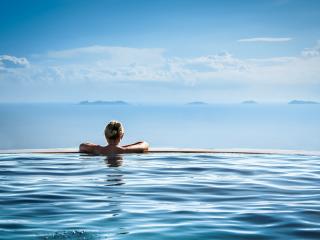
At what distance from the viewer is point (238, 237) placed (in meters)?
4.53

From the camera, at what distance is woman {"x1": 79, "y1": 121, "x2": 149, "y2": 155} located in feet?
31.3

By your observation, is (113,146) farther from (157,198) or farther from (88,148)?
(157,198)

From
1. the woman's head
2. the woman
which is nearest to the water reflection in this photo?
the woman

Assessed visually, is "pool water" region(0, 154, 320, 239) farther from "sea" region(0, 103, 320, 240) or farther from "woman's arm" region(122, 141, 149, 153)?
"woman's arm" region(122, 141, 149, 153)

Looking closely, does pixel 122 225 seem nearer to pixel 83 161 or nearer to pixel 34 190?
pixel 34 190

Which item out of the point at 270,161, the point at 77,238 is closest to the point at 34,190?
the point at 77,238

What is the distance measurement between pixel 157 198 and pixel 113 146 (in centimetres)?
374

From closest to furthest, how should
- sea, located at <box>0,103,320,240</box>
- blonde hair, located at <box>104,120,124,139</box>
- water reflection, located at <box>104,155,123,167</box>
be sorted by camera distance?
sea, located at <box>0,103,320,240</box>
water reflection, located at <box>104,155,123,167</box>
blonde hair, located at <box>104,120,124,139</box>

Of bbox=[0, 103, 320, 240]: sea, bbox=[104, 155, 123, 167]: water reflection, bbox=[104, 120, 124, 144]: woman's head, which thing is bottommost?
bbox=[0, 103, 320, 240]: sea

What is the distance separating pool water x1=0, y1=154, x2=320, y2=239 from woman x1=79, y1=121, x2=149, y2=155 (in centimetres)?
24

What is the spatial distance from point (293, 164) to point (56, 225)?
5484 mm

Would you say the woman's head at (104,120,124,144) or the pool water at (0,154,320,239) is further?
the woman's head at (104,120,124,144)

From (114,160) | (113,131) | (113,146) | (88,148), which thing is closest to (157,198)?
(114,160)

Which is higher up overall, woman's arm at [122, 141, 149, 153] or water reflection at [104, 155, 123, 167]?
woman's arm at [122, 141, 149, 153]
